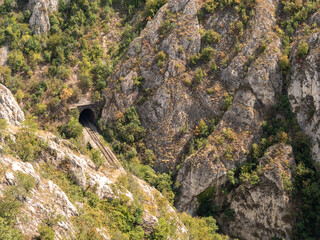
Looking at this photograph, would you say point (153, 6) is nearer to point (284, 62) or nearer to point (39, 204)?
point (284, 62)

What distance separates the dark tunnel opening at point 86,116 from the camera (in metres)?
57.0

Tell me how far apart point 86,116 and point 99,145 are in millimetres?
8651

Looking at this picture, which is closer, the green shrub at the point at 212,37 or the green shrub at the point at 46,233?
the green shrub at the point at 46,233

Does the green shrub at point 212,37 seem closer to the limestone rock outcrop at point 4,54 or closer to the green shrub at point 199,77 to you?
the green shrub at point 199,77

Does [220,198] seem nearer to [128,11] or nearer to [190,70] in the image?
[190,70]

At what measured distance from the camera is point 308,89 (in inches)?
1802

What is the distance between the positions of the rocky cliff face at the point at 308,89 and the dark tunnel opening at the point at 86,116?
116ft

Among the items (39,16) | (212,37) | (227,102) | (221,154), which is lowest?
(221,154)

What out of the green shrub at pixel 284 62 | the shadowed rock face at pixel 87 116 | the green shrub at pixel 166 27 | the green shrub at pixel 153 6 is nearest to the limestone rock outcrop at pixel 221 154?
the green shrub at pixel 284 62

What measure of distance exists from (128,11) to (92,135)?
28236mm

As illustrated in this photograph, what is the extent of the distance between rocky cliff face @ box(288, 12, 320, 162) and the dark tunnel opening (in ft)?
116

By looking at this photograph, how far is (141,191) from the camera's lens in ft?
133

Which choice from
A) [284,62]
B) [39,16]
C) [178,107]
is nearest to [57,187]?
[178,107]

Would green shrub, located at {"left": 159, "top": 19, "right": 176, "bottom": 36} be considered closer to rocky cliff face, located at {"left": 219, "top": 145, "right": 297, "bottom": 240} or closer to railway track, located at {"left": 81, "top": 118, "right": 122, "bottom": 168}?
railway track, located at {"left": 81, "top": 118, "right": 122, "bottom": 168}
